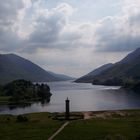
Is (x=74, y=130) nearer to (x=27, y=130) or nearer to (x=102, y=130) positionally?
(x=102, y=130)

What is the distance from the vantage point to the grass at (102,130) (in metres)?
45.3

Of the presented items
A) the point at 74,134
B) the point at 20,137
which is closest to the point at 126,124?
the point at 74,134

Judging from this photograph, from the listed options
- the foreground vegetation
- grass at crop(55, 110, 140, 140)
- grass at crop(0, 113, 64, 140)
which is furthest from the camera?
grass at crop(0, 113, 64, 140)

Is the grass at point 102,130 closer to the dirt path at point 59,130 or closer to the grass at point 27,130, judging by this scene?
the dirt path at point 59,130

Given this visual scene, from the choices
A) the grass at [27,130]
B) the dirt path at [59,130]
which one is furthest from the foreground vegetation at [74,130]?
the dirt path at [59,130]

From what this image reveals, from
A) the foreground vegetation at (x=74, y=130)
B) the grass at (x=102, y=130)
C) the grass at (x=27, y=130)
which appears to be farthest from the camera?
the grass at (x=27, y=130)

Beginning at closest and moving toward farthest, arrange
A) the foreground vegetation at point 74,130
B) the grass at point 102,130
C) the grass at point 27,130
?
1. the grass at point 102,130
2. the foreground vegetation at point 74,130
3. the grass at point 27,130

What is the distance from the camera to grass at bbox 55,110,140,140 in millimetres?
45322

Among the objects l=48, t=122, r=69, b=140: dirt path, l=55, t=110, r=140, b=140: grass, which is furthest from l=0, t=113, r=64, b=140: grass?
l=55, t=110, r=140, b=140: grass

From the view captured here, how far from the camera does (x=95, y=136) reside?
46.3 m

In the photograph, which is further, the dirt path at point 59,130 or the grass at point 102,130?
the dirt path at point 59,130

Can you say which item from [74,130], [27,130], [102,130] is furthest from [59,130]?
[102,130]

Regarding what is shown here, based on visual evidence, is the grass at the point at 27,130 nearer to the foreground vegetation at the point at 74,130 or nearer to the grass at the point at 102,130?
the foreground vegetation at the point at 74,130

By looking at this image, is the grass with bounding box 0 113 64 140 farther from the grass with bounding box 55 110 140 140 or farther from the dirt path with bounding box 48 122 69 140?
the grass with bounding box 55 110 140 140
